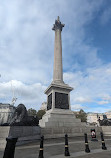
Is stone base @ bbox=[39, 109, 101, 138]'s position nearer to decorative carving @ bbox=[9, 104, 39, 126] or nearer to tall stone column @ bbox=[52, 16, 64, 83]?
decorative carving @ bbox=[9, 104, 39, 126]

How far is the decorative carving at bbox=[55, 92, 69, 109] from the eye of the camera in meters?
18.8

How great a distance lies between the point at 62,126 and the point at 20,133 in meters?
7.18

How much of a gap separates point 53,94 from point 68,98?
3.23 m

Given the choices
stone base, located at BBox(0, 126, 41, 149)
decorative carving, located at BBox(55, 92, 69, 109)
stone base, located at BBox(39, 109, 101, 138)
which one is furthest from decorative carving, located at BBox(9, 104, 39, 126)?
decorative carving, located at BBox(55, 92, 69, 109)

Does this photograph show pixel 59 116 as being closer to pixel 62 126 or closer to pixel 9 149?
pixel 62 126

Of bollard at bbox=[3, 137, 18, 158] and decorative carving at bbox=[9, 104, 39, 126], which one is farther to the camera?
decorative carving at bbox=[9, 104, 39, 126]

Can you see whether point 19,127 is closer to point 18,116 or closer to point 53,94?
point 18,116

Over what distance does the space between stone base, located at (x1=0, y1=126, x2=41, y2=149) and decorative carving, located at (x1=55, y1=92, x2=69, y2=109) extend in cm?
678

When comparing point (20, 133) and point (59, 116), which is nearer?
point (20, 133)

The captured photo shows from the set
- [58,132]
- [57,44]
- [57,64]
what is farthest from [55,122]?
[57,44]

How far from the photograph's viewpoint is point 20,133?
33.3 ft

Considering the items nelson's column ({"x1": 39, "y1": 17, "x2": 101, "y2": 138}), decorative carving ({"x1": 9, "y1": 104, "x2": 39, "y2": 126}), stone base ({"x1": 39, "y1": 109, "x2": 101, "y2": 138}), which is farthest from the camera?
nelson's column ({"x1": 39, "y1": 17, "x2": 101, "y2": 138})

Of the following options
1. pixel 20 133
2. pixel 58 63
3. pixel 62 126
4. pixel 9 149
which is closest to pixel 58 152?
pixel 9 149

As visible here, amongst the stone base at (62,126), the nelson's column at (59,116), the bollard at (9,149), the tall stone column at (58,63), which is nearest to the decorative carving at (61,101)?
the nelson's column at (59,116)
